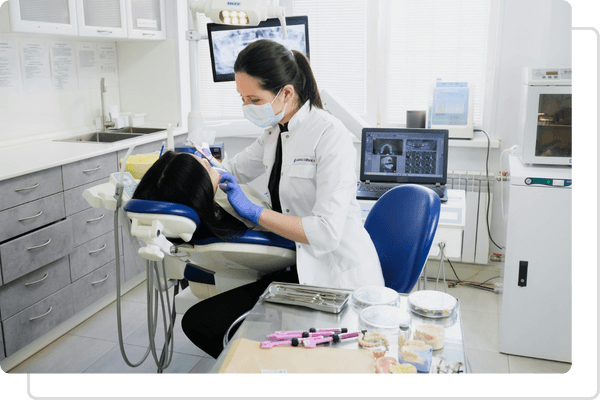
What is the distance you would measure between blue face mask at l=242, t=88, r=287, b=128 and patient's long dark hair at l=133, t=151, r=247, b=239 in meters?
0.30

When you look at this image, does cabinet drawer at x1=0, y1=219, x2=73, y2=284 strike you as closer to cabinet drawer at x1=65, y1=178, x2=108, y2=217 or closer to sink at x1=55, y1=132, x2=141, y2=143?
cabinet drawer at x1=65, y1=178, x2=108, y2=217

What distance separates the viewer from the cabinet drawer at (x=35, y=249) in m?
2.23

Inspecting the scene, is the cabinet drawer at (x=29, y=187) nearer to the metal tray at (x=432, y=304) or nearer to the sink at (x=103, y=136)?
the sink at (x=103, y=136)

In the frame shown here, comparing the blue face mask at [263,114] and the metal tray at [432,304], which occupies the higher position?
the blue face mask at [263,114]

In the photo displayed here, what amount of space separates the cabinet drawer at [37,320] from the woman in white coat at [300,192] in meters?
1.09

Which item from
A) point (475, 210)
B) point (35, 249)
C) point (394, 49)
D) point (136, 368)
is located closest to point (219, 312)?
point (136, 368)

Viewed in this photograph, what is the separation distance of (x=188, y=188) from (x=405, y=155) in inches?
64.0

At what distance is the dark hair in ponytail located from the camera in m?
1.58

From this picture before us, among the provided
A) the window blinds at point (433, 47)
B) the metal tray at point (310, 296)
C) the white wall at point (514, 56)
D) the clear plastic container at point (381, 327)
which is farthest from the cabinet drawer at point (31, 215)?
the window blinds at point (433, 47)

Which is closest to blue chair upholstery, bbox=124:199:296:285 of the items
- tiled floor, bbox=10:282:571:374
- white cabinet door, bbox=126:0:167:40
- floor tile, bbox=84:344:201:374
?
tiled floor, bbox=10:282:571:374

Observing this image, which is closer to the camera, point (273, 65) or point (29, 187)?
point (273, 65)

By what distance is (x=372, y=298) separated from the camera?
123cm

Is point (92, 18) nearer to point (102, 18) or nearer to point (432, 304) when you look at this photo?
point (102, 18)

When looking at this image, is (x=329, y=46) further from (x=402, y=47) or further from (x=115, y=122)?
(x=115, y=122)
